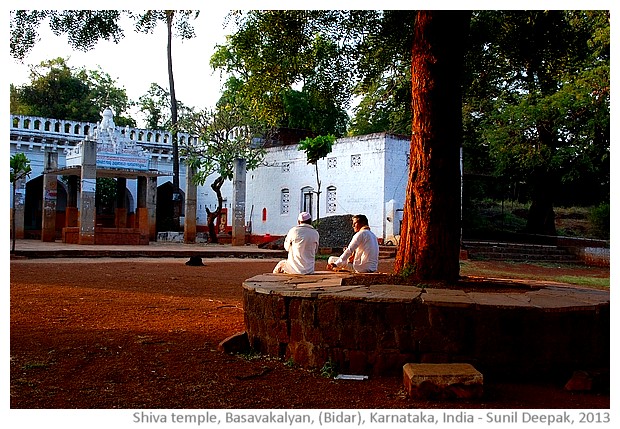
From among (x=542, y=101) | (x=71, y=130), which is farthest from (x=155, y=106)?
(x=542, y=101)

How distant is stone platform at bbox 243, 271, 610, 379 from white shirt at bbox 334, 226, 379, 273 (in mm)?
2037

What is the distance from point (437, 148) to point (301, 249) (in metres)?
2.04

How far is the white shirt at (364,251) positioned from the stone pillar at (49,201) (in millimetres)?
17641

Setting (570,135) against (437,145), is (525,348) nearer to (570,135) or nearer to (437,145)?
(437,145)

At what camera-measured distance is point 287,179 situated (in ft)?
86.0

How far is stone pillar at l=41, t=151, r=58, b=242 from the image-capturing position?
2180 cm

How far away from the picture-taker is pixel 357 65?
8.83 m

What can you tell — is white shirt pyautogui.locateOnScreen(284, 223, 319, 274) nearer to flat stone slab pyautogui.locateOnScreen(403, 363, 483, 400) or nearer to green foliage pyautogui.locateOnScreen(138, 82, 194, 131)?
flat stone slab pyautogui.locateOnScreen(403, 363, 483, 400)

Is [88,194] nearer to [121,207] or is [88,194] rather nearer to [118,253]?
[118,253]

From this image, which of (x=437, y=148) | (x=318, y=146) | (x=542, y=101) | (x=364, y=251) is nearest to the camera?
(x=437, y=148)

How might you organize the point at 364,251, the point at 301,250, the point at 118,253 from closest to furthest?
the point at 301,250
the point at 364,251
the point at 118,253

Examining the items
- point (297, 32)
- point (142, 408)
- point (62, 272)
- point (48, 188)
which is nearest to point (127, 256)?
point (62, 272)
